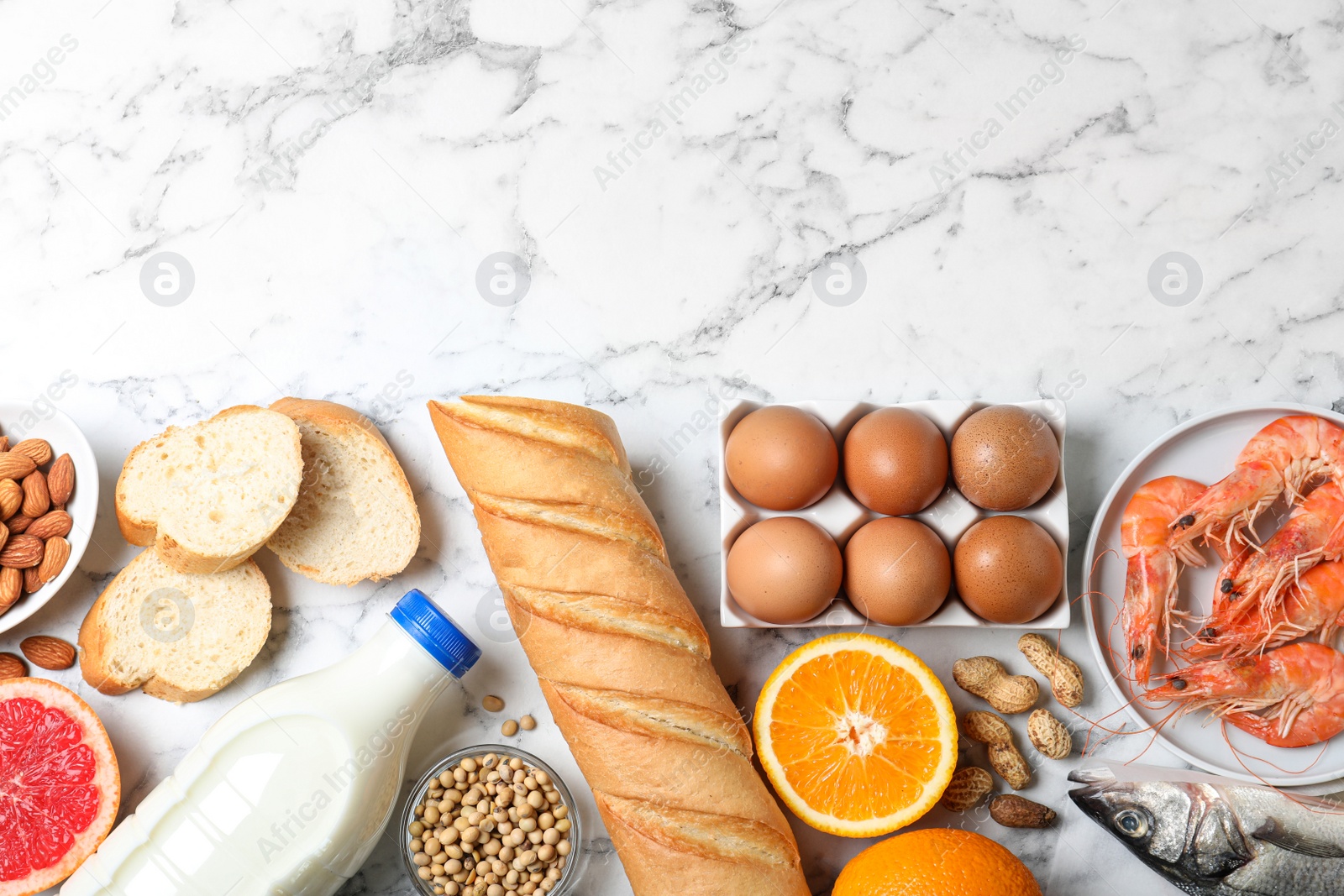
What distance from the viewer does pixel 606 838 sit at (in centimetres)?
166

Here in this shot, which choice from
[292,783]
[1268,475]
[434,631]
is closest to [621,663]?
[434,631]

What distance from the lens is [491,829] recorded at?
1521 millimetres

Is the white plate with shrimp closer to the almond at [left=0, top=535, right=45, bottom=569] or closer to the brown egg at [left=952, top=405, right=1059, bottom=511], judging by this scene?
the brown egg at [left=952, top=405, right=1059, bottom=511]

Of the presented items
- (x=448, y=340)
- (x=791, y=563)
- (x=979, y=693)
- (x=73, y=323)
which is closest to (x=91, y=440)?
(x=73, y=323)

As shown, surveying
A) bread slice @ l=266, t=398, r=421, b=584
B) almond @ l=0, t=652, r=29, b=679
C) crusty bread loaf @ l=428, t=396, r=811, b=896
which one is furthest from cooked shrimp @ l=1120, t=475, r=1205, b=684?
almond @ l=0, t=652, r=29, b=679

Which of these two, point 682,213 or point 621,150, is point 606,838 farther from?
point 621,150

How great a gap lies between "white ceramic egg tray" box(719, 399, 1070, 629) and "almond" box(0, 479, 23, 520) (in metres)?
1.25

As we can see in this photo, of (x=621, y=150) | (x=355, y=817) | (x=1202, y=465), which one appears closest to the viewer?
(x=355, y=817)

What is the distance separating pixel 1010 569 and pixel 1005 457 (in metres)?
0.18

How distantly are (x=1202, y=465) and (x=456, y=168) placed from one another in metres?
1.51

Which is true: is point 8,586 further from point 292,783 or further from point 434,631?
point 434,631

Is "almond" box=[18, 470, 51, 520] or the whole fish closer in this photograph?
the whole fish

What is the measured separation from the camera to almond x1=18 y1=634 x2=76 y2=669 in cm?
165

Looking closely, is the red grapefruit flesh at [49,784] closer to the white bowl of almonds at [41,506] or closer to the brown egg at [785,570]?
the white bowl of almonds at [41,506]
